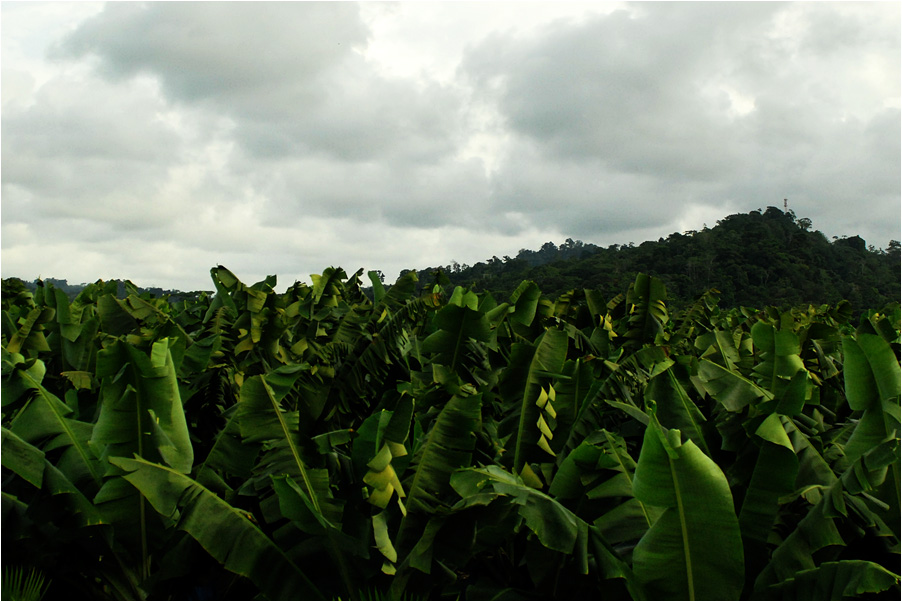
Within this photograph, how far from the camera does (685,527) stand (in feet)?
7.92

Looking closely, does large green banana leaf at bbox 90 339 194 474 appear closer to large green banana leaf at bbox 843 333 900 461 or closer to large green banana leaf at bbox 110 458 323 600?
large green banana leaf at bbox 110 458 323 600

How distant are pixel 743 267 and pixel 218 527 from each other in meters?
48.2

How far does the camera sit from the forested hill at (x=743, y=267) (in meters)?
35.5

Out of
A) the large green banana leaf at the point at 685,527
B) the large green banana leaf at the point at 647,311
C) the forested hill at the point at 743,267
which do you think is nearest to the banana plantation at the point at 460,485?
the large green banana leaf at the point at 685,527

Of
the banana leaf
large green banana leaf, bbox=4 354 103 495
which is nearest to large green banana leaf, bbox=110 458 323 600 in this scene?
large green banana leaf, bbox=4 354 103 495

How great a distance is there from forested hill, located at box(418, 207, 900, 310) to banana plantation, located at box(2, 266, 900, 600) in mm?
25367

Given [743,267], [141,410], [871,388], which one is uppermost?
[743,267]

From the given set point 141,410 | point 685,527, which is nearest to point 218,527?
point 141,410

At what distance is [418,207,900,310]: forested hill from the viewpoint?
35.5 meters

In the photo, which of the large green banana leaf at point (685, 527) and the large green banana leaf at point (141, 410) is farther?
the large green banana leaf at point (141, 410)

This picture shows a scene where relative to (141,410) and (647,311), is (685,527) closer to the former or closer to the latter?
(141,410)

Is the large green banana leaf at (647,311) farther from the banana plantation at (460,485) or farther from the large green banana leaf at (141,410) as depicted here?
the large green banana leaf at (141,410)

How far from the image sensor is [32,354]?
489cm

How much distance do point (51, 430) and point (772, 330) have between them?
435cm
